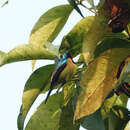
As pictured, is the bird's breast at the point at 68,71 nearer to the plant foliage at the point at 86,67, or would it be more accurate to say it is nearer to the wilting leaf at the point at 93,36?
the plant foliage at the point at 86,67

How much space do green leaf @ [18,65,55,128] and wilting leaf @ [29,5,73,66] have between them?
214 millimetres

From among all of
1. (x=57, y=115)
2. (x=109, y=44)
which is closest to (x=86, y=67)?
(x=109, y=44)

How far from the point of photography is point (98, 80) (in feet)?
4.02

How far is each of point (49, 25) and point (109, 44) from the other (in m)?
0.43

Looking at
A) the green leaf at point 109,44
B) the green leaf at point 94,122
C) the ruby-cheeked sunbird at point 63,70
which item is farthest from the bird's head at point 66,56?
the green leaf at point 94,122

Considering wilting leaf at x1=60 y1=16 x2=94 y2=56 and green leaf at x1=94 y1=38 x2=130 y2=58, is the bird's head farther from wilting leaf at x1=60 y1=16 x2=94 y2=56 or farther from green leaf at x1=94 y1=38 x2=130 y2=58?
green leaf at x1=94 y1=38 x2=130 y2=58

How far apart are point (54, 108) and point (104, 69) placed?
0.46 meters

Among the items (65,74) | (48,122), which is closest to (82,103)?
(65,74)

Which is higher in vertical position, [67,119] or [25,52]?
[25,52]

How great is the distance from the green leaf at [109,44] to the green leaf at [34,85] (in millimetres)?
229

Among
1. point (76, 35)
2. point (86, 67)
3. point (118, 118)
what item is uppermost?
point (76, 35)

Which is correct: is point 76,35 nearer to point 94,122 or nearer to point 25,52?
point 25,52

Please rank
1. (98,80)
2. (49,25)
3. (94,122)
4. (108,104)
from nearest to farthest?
(98,80) → (94,122) → (108,104) → (49,25)

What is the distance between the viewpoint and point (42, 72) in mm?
1453
